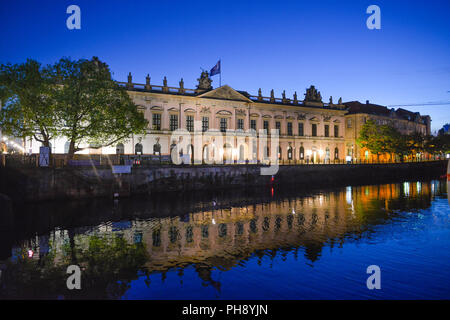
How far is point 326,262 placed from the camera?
13.3m

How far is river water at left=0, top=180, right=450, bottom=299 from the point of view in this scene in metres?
10.7

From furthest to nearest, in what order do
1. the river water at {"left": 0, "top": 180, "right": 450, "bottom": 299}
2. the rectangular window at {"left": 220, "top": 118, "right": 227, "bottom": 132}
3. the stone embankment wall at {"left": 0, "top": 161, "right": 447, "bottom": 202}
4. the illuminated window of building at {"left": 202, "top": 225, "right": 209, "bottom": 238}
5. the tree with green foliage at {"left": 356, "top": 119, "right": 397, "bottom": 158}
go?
the tree with green foliage at {"left": 356, "top": 119, "right": 397, "bottom": 158}, the rectangular window at {"left": 220, "top": 118, "right": 227, "bottom": 132}, the stone embankment wall at {"left": 0, "top": 161, "right": 447, "bottom": 202}, the illuminated window of building at {"left": 202, "top": 225, "right": 209, "bottom": 238}, the river water at {"left": 0, "top": 180, "right": 450, "bottom": 299}

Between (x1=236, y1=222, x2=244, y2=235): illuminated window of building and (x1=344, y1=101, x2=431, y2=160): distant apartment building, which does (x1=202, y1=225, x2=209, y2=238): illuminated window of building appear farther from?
(x1=344, y1=101, x2=431, y2=160): distant apartment building

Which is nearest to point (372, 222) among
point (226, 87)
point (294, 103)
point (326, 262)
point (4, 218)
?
point (326, 262)

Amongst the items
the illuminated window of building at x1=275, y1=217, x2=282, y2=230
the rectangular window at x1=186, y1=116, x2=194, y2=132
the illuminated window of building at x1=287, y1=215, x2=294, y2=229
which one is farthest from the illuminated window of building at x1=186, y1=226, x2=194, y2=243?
the rectangular window at x1=186, y1=116, x2=194, y2=132

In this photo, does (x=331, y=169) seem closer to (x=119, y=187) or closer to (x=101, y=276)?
(x=119, y=187)

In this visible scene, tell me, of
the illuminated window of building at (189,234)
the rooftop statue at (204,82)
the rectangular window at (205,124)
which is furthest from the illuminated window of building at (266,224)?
the rooftop statue at (204,82)

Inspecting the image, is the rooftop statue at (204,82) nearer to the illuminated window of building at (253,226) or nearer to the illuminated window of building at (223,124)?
the illuminated window of building at (223,124)

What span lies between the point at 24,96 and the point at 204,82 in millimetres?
31474

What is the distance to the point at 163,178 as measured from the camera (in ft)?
126

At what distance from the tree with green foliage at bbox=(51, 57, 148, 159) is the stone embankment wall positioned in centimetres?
373

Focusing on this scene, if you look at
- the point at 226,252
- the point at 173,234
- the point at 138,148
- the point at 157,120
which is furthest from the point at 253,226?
the point at 157,120

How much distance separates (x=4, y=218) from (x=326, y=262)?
727 inches

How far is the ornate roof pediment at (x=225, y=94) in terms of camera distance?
183 ft
